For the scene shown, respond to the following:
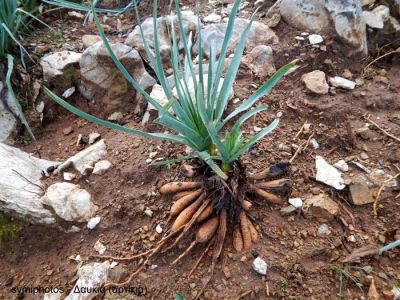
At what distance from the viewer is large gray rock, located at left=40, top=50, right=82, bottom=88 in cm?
181

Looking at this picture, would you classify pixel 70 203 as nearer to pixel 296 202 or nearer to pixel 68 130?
pixel 68 130

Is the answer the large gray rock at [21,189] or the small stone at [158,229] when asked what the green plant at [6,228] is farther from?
the small stone at [158,229]

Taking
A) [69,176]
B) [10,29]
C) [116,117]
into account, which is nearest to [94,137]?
[116,117]

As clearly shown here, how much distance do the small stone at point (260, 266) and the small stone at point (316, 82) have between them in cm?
82

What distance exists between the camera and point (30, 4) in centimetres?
210

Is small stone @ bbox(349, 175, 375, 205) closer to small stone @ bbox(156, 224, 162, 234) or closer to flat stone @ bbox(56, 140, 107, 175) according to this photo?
small stone @ bbox(156, 224, 162, 234)

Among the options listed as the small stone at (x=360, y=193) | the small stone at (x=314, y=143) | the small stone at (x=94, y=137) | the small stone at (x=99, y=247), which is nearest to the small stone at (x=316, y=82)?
the small stone at (x=314, y=143)

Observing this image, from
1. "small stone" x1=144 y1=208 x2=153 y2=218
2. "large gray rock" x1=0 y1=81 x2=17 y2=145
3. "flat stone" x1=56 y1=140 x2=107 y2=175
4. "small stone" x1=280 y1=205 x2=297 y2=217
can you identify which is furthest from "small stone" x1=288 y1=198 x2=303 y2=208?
"large gray rock" x1=0 y1=81 x2=17 y2=145

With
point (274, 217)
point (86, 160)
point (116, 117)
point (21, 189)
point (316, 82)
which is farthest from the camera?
point (116, 117)

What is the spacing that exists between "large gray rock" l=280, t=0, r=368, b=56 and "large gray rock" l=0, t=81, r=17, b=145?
1.47 meters

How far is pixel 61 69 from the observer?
71.6 inches

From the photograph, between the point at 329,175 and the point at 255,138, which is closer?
the point at 255,138

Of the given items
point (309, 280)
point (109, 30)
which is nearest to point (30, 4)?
point (109, 30)

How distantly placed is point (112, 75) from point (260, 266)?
44.9 inches
